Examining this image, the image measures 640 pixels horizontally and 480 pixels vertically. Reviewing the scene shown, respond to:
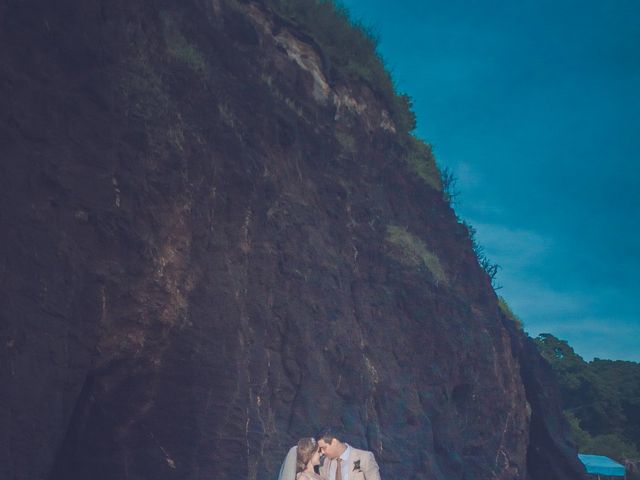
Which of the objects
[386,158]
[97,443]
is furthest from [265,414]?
[386,158]

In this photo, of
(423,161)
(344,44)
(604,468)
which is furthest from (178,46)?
(604,468)

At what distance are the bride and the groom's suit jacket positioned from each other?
8cm

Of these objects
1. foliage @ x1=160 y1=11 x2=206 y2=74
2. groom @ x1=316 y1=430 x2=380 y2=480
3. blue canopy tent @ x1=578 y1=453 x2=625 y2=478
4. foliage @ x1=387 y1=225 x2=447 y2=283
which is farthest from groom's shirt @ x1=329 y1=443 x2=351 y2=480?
blue canopy tent @ x1=578 y1=453 x2=625 y2=478

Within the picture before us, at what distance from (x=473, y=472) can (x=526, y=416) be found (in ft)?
13.8

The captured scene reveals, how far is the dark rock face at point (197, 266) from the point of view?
7.07 metres

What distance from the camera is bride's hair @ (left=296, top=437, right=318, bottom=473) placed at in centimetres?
472

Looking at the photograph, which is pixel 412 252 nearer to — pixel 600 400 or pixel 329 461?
pixel 329 461

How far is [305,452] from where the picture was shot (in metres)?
4.78

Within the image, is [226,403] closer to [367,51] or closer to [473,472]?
[473,472]

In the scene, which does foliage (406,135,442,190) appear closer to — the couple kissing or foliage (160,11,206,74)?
foliage (160,11,206,74)

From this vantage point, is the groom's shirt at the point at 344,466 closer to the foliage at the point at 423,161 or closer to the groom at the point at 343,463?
the groom at the point at 343,463

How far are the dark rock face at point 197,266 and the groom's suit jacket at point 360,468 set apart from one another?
3.45 m

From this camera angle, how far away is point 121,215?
8.09 meters

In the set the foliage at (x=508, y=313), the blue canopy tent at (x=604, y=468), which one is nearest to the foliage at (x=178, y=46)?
the foliage at (x=508, y=313)
